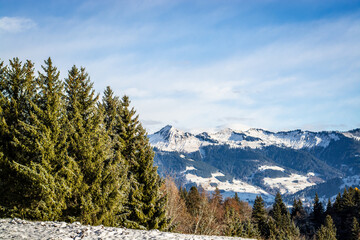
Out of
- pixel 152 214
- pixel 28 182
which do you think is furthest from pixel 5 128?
pixel 152 214

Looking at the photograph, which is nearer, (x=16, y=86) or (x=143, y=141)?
(x=16, y=86)

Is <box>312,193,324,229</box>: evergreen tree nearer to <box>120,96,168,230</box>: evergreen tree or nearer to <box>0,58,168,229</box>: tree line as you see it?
<box>120,96,168,230</box>: evergreen tree

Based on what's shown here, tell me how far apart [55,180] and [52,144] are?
101 inches

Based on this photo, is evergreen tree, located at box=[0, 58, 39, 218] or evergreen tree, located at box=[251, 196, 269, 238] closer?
evergreen tree, located at box=[0, 58, 39, 218]

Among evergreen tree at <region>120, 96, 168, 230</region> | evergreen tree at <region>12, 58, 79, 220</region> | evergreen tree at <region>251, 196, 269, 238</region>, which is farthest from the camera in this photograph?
evergreen tree at <region>251, 196, 269, 238</region>

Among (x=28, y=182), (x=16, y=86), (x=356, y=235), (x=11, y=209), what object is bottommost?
(x=356, y=235)

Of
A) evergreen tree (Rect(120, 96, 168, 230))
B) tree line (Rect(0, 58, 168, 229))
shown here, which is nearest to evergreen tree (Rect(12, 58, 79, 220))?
tree line (Rect(0, 58, 168, 229))

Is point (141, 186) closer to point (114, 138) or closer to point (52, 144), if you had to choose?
point (114, 138)

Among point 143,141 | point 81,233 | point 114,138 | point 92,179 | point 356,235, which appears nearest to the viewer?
point 81,233

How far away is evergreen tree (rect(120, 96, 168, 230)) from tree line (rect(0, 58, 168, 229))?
0.31ft

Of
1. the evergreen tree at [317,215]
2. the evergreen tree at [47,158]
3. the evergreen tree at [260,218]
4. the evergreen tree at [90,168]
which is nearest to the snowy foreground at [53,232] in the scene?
the evergreen tree at [47,158]

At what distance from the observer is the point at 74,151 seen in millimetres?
20469

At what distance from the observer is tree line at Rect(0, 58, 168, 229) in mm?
17797

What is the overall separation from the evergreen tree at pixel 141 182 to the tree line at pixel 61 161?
0.31 feet
